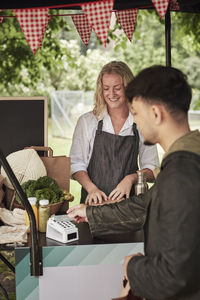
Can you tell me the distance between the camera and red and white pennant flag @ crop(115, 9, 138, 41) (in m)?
3.98

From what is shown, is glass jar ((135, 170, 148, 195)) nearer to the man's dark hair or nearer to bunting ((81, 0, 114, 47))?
the man's dark hair

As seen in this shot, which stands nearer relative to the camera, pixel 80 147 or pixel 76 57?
pixel 80 147

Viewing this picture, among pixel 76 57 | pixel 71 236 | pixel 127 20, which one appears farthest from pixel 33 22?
pixel 76 57

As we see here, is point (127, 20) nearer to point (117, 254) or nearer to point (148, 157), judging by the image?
point (148, 157)

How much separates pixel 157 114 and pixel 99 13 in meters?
1.78

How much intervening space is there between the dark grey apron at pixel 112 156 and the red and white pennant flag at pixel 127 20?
1311 millimetres

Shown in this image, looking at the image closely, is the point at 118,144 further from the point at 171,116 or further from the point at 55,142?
the point at 55,142

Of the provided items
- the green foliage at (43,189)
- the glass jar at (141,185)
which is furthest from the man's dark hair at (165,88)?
the green foliage at (43,189)

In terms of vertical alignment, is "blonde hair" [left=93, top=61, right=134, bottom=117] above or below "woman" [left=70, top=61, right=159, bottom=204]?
above

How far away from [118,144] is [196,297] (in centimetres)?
172

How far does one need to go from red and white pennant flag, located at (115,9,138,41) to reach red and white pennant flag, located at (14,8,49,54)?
42.1 inches

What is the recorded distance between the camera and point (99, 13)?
296cm

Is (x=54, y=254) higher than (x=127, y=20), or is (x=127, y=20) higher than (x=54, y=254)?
(x=127, y=20)

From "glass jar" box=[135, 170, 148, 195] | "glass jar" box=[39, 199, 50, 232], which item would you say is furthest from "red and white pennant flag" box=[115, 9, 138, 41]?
"glass jar" box=[39, 199, 50, 232]
